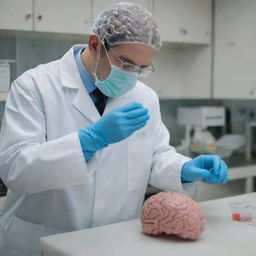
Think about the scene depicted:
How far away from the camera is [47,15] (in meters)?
2.63

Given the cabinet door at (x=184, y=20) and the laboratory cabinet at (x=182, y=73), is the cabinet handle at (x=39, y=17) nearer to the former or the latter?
the cabinet door at (x=184, y=20)

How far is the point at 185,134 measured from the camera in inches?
139

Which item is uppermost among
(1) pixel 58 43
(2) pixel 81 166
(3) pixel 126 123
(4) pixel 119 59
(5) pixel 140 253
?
(1) pixel 58 43

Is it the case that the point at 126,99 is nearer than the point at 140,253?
No

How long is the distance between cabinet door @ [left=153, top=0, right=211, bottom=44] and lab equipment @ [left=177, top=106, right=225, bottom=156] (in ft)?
1.72

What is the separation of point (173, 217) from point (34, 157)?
43cm

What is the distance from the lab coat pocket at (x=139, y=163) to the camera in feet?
5.07

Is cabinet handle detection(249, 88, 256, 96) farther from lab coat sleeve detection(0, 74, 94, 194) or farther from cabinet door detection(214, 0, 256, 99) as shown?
lab coat sleeve detection(0, 74, 94, 194)

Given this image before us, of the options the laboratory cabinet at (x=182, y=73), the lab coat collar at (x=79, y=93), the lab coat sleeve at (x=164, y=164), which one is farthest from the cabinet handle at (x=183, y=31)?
the lab coat collar at (x=79, y=93)

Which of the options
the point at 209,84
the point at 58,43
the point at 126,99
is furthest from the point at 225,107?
the point at 126,99

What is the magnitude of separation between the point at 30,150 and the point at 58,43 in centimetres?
171

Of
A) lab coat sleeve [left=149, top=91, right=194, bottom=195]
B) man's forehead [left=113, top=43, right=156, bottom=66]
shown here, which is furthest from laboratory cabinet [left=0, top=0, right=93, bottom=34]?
man's forehead [left=113, top=43, right=156, bottom=66]

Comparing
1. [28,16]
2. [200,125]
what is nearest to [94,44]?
[28,16]

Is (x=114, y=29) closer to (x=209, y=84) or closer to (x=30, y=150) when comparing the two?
(x=30, y=150)
